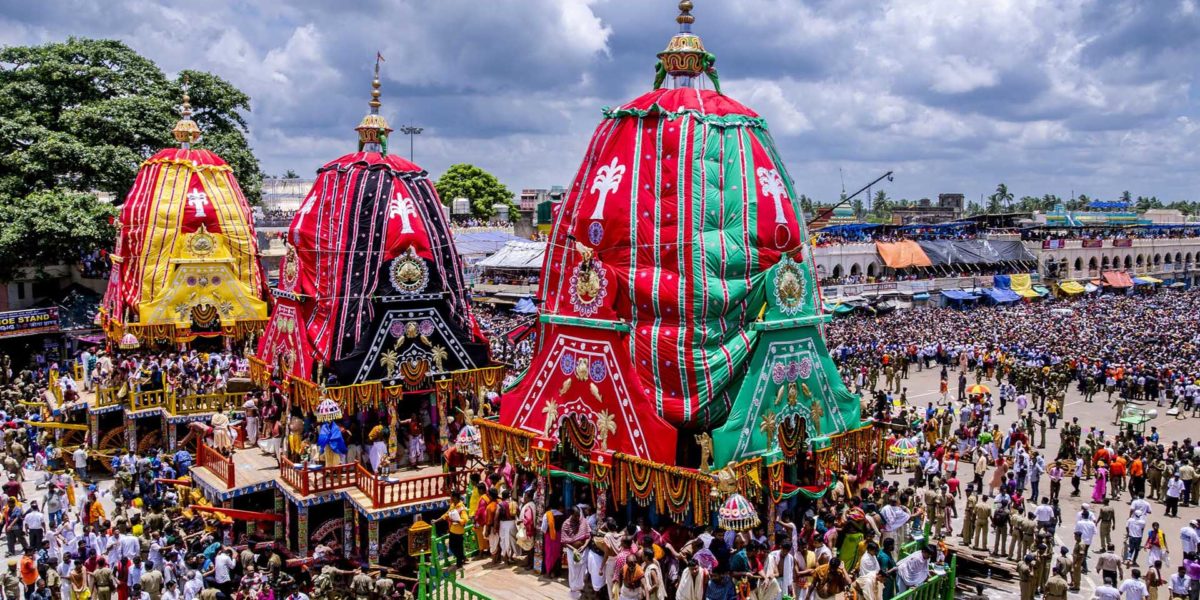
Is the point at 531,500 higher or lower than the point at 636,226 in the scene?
lower

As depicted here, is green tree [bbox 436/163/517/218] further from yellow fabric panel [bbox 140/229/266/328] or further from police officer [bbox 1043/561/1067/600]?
police officer [bbox 1043/561/1067/600]

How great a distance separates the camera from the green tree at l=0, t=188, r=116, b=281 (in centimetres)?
3098

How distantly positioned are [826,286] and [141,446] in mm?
37245

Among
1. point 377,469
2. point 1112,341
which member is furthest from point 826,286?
point 377,469

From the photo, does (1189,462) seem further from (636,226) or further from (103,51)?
(103,51)

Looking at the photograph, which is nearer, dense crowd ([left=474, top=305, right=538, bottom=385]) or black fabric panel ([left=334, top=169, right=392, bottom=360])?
black fabric panel ([left=334, top=169, right=392, bottom=360])

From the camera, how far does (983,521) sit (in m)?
17.5

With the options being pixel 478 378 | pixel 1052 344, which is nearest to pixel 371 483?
pixel 478 378

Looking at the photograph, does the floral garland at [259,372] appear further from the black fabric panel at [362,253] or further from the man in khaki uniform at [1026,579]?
the man in khaki uniform at [1026,579]

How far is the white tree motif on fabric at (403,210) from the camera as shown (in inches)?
761

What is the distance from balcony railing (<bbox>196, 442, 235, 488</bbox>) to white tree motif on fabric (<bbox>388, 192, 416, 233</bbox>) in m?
5.35

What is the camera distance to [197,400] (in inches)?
906

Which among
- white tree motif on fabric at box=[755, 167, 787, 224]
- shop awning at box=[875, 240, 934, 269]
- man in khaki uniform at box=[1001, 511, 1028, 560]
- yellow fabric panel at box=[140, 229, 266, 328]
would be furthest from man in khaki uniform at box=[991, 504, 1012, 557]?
shop awning at box=[875, 240, 934, 269]

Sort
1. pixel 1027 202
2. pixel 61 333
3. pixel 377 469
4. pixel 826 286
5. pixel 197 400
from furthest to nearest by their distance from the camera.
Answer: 1. pixel 1027 202
2. pixel 826 286
3. pixel 61 333
4. pixel 197 400
5. pixel 377 469
